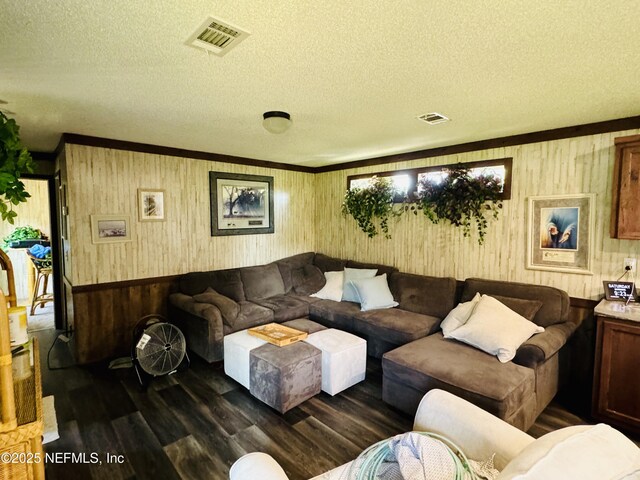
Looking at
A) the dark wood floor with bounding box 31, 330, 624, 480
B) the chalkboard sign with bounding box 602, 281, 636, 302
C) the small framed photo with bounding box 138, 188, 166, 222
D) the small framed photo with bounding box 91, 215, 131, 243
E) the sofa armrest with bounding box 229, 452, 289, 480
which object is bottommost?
the dark wood floor with bounding box 31, 330, 624, 480

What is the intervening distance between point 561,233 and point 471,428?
8.25ft

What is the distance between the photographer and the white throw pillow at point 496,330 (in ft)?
8.66

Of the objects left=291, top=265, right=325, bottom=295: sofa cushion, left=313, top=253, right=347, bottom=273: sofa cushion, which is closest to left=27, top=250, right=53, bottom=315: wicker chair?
left=291, top=265, right=325, bottom=295: sofa cushion

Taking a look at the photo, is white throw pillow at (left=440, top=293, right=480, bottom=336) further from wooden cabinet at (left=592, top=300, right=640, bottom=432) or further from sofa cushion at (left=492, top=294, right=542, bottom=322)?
wooden cabinet at (left=592, top=300, right=640, bottom=432)

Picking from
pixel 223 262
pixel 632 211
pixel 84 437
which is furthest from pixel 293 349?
pixel 632 211

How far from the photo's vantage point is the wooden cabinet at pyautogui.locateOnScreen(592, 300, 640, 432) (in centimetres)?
243

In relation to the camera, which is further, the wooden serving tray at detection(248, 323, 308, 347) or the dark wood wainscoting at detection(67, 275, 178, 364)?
the dark wood wainscoting at detection(67, 275, 178, 364)

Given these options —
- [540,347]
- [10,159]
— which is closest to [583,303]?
[540,347]

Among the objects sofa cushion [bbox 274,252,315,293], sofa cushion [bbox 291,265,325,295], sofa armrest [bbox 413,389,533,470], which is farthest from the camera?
sofa cushion [bbox 274,252,315,293]

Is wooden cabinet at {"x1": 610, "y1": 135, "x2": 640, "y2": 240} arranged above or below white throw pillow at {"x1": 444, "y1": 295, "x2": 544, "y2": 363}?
above

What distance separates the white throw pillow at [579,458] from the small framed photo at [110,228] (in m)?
4.02

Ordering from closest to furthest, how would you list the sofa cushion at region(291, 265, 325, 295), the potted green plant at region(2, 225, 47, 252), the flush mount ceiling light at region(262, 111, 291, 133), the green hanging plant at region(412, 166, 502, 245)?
the flush mount ceiling light at region(262, 111, 291, 133) → the green hanging plant at region(412, 166, 502, 245) → the sofa cushion at region(291, 265, 325, 295) → the potted green plant at region(2, 225, 47, 252)

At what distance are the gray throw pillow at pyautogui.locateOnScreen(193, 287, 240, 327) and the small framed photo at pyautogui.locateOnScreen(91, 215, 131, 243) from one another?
1068 millimetres

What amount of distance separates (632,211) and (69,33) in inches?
152
